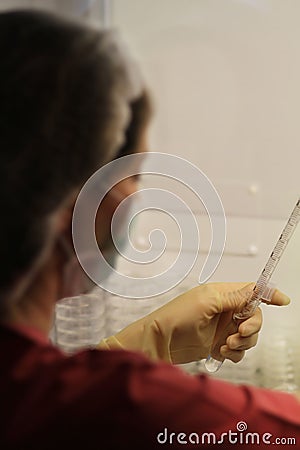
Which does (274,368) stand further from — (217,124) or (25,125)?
(25,125)

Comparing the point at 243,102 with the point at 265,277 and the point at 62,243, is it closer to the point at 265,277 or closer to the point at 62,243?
the point at 265,277

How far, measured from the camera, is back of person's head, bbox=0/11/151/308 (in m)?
0.60

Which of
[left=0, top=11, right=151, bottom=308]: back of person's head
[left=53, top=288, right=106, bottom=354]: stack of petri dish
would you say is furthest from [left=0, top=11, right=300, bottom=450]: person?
[left=53, top=288, right=106, bottom=354]: stack of petri dish

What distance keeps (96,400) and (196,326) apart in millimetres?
311

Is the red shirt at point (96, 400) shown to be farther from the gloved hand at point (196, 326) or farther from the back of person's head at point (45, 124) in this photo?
the gloved hand at point (196, 326)

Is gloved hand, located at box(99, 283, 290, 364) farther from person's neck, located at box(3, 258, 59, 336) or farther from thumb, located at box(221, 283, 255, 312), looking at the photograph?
person's neck, located at box(3, 258, 59, 336)

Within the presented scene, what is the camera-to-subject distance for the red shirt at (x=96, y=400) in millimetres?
598

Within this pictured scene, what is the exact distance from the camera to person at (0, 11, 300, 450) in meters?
0.60

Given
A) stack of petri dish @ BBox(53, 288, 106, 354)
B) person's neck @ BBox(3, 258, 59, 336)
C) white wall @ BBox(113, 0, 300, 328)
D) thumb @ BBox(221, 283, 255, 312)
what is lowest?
stack of petri dish @ BBox(53, 288, 106, 354)

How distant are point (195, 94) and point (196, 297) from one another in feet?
0.97

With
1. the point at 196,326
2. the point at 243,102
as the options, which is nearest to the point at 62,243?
the point at 196,326

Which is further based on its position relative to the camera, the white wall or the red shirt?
the white wall

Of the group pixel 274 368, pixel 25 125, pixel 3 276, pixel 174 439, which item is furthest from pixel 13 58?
pixel 274 368

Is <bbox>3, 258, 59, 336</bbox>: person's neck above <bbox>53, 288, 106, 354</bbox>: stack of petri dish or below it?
above
